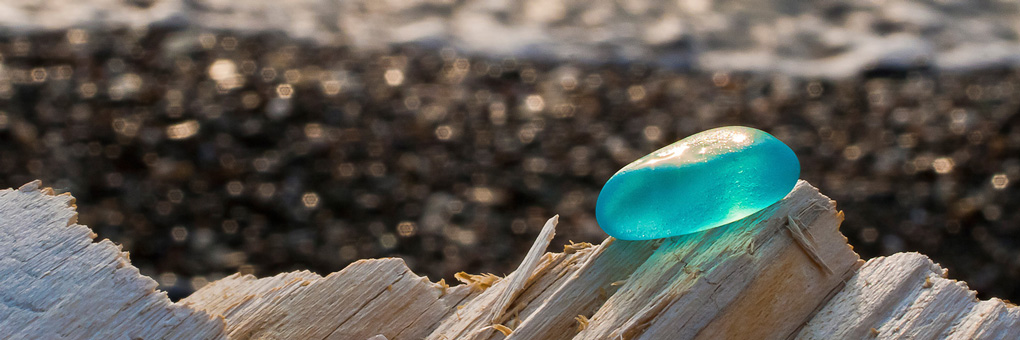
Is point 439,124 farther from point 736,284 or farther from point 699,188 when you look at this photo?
point 736,284

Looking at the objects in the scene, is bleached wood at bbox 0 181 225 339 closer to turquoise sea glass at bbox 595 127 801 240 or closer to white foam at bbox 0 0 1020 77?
turquoise sea glass at bbox 595 127 801 240

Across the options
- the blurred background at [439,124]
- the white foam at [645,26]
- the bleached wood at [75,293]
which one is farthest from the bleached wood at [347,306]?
the white foam at [645,26]

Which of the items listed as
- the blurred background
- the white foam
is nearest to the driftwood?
the blurred background

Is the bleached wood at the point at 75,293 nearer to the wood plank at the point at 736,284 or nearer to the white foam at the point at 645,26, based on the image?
the wood plank at the point at 736,284

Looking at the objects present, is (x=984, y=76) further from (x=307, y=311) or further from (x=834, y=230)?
(x=307, y=311)

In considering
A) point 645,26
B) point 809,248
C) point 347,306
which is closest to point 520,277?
point 347,306
